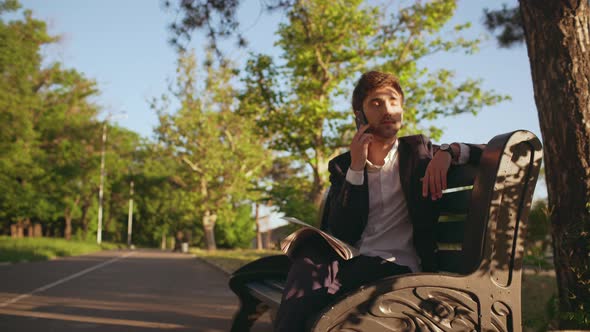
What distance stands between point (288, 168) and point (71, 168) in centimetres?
1845

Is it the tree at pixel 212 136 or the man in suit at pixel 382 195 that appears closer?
the man in suit at pixel 382 195

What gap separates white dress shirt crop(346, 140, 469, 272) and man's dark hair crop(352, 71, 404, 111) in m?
0.31

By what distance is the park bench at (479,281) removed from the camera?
208 cm

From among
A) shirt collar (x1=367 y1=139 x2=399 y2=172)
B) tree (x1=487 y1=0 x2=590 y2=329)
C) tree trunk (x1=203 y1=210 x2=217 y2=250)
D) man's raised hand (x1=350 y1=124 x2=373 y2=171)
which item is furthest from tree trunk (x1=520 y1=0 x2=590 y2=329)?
tree trunk (x1=203 y1=210 x2=217 y2=250)

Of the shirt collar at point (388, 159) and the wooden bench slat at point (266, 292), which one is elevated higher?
the shirt collar at point (388, 159)

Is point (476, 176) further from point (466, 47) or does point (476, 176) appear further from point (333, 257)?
point (466, 47)

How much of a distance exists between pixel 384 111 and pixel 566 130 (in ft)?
6.82

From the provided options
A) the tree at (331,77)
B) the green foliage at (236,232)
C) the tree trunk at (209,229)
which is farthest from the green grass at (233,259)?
the green foliage at (236,232)

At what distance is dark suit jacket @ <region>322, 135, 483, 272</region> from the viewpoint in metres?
2.59

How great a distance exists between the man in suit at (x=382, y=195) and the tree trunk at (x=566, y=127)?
6.10 ft

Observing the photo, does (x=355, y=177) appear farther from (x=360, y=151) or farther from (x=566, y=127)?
(x=566, y=127)

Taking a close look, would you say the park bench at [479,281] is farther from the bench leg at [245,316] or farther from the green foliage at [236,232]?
the green foliage at [236,232]

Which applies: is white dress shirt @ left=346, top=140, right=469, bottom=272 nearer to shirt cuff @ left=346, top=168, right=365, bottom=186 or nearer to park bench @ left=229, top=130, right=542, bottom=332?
shirt cuff @ left=346, top=168, right=365, bottom=186

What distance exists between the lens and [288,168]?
54688mm
